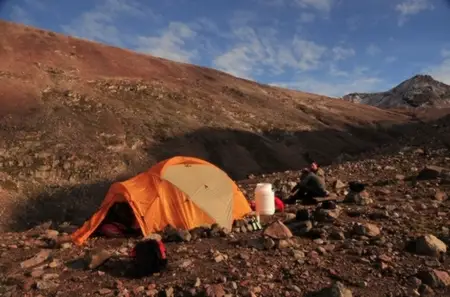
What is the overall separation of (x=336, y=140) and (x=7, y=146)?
41.9 m

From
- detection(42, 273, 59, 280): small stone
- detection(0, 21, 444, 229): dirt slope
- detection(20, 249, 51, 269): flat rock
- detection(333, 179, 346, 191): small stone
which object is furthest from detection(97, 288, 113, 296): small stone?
detection(0, 21, 444, 229): dirt slope

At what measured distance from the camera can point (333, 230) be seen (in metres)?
9.89

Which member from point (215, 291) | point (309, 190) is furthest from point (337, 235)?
point (309, 190)

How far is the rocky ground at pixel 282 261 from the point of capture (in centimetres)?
754

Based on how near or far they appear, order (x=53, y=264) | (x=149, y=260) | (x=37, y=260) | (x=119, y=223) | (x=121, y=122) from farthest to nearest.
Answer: (x=121, y=122)
(x=119, y=223)
(x=37, y=260)
(x=53, y=264)
(x=149, y=260)

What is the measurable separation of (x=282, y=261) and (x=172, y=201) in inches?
164

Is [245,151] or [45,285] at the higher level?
[245,151]

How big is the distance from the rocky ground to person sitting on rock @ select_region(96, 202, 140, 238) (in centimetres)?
40

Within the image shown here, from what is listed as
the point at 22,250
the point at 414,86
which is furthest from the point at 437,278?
the point at 414,86

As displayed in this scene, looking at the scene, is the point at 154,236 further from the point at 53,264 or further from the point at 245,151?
the point at 245,151

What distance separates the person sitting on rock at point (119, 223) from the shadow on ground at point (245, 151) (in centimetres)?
A: 1173

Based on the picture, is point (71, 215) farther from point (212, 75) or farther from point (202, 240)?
point (212, 75)

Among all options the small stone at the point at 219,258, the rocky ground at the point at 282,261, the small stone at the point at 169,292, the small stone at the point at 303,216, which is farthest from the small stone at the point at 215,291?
the small stone at the point at 303,216

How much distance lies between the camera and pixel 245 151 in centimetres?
4803
